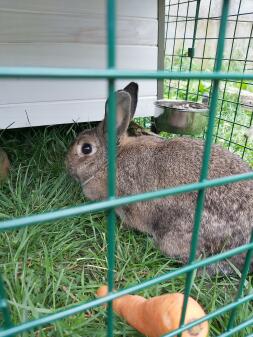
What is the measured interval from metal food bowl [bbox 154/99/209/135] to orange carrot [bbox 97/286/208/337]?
7.30 ft

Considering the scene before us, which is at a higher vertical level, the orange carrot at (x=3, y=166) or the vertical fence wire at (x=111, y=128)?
the vertical fence wire at (x=111, y=128)

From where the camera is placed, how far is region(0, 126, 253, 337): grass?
152cm

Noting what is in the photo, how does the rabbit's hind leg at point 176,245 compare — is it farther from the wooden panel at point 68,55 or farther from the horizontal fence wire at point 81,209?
the wooden panel at point 68,55

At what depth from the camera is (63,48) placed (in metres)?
3.06

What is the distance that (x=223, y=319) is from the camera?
1611 millimetres

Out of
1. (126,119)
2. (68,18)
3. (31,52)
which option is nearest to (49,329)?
(126,119)

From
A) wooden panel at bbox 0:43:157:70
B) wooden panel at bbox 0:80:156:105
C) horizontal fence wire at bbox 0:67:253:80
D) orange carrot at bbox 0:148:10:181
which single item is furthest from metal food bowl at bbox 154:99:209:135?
horizontal fence wire at bbox 0:67:253:80

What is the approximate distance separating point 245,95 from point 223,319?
11.3 ft

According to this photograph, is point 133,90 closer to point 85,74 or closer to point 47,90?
point 47,90

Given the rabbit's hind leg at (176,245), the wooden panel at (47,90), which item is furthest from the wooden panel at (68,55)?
the rabbit's hind leg at (176,245)

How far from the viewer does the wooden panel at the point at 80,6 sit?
2781 millimetres

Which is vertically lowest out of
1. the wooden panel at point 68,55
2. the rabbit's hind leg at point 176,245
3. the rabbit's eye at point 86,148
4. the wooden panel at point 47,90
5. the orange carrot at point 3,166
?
the rabbit's hind leg at point 176,245

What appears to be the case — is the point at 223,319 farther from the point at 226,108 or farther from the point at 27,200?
the point at 226,108

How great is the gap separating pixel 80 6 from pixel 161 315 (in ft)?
8.96
